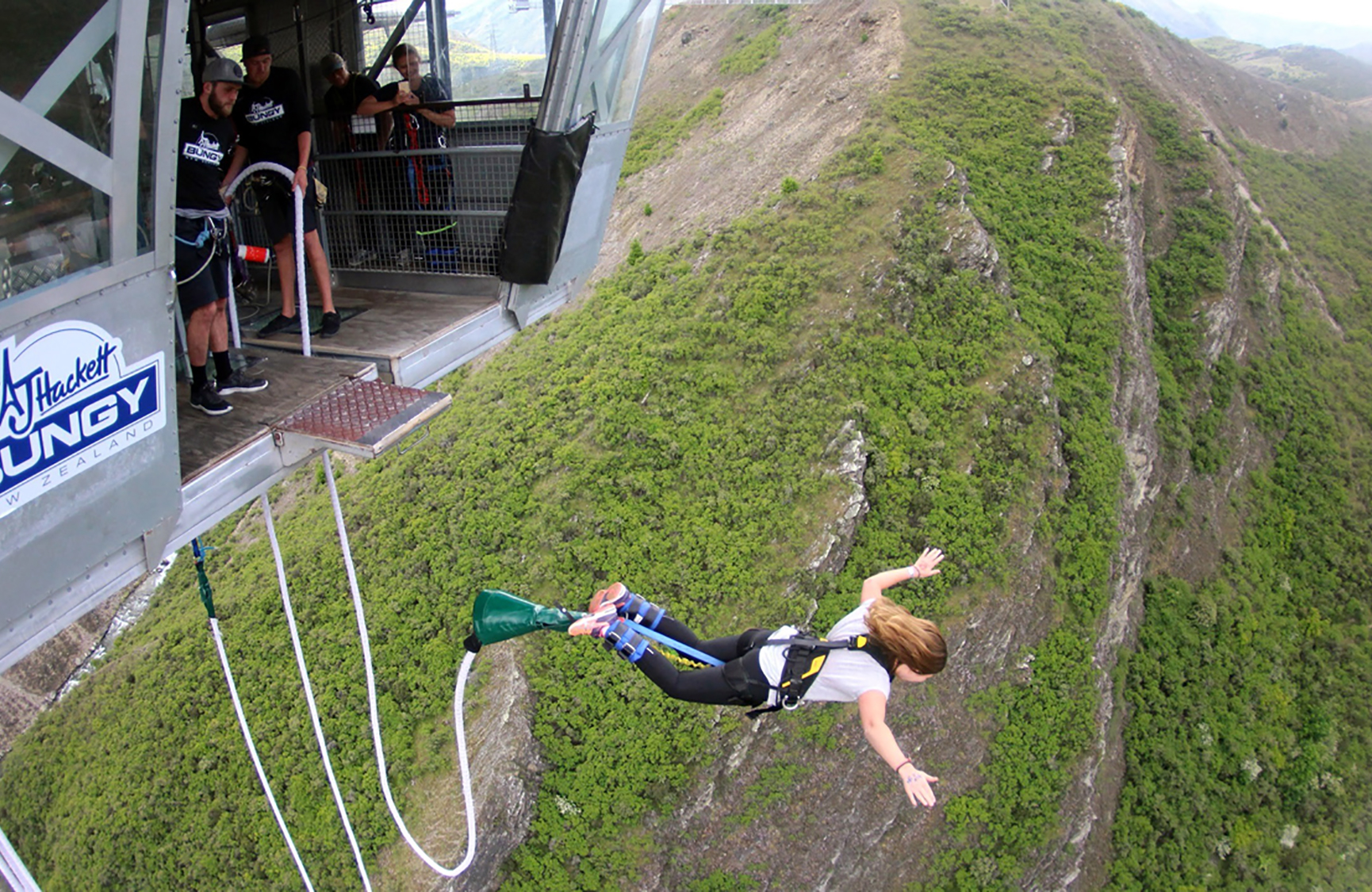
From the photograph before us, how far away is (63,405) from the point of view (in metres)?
3.36

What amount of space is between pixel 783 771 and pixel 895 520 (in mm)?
3611

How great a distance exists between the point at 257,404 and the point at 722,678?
327 cm

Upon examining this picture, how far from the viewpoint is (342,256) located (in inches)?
296

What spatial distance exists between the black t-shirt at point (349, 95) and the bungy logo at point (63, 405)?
13.8 feet

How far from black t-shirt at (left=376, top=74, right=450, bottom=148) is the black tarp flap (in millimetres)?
1390

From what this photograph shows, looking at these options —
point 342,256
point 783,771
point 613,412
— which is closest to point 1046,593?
point 783,771

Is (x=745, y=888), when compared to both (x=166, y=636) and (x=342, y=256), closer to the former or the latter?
(x=342, y=256)

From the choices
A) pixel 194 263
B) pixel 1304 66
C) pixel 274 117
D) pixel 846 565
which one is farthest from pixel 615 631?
pixel 1304 66

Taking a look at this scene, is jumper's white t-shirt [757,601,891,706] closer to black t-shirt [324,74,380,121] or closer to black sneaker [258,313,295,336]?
black sneaker [258,313,295,336]

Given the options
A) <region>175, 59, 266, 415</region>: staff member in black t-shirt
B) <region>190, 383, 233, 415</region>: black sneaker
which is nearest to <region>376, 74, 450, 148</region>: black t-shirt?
<region>175, 59, 266, 415</region>: staff member in black t-shirt

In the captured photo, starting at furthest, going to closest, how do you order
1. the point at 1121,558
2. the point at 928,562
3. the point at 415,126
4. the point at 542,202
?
the point at 1121,558
the point at 415,126
the point at 542,202
the point at 928,562

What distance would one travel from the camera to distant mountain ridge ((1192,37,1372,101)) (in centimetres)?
3722

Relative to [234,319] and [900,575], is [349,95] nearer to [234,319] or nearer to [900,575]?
[234,319]

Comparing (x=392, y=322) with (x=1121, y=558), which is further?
(x=1121, y=558)
